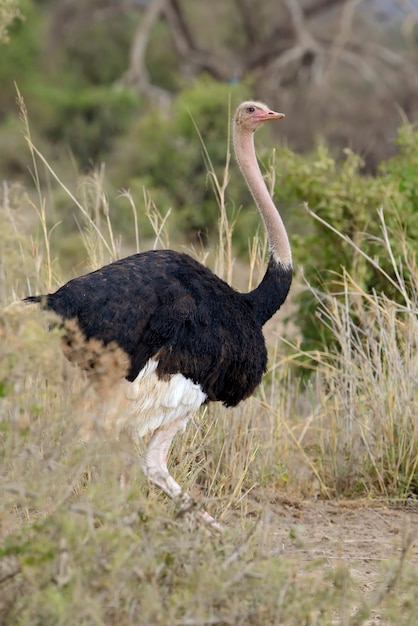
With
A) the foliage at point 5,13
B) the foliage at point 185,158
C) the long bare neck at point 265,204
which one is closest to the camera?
the foliage at point 5,13

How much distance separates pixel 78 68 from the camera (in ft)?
89.4

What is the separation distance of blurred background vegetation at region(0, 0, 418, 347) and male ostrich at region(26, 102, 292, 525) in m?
0.46

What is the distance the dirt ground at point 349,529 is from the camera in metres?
4.41

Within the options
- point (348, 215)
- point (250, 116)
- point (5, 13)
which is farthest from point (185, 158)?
point (5, 13)

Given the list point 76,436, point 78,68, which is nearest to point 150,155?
point 76,436

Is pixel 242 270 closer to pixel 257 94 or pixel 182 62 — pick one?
pixel 257 94

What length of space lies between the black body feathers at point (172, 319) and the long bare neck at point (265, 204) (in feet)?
1.31

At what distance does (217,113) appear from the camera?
13297mm

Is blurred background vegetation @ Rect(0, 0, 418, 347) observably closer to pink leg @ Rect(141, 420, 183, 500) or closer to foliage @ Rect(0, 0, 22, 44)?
foliage @ Rect(0, 0, 22, 44)

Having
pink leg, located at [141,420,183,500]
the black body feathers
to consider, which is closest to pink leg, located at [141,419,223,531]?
pink leg, located at [141,420,183,500]

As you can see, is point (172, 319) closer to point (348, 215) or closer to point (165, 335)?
point (165, 335)

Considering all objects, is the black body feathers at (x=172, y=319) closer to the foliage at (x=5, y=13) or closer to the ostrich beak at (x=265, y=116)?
the ostrich beak at (x=265, y=116)

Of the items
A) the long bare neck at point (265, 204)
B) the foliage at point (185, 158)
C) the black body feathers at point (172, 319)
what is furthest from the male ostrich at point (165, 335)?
the foliage at point (185, 158)

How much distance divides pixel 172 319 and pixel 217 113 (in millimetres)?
9306
